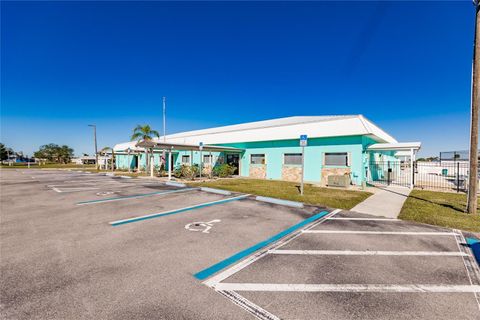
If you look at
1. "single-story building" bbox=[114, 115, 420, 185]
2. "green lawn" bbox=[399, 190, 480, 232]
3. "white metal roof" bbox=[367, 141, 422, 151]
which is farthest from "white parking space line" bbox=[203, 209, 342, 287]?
"white metal roof" bbox=[367, 141, 422, 151]

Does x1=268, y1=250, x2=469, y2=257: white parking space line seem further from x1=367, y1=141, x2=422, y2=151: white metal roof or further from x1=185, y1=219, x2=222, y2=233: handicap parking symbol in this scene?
x1=367, y1=141, x2=422, y2=151: white metal roof

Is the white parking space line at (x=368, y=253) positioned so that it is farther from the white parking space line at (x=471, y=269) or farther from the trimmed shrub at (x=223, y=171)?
the trimmed shrub at (x=223, y=171)

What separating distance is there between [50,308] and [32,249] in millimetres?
2587

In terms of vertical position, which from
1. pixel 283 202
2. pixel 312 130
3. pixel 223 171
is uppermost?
pixel 312 130

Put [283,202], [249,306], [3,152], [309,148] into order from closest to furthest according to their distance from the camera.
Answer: [249,306] → [283,202] → [309,148] → [3,152]

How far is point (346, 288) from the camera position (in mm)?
3102

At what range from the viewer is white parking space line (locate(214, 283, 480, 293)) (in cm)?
305

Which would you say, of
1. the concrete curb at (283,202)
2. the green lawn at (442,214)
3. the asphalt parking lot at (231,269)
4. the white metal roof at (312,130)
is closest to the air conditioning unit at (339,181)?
the white metal roof at (312,130)

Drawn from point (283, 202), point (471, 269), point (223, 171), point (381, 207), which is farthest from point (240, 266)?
point (223, 171)

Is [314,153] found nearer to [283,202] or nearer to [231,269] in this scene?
[283,202]

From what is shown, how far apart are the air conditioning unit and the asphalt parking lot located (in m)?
7.72

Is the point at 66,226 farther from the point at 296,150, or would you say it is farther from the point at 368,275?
the point at 296,150

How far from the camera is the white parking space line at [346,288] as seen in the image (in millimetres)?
3049

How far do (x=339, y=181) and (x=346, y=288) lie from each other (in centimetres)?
1219
